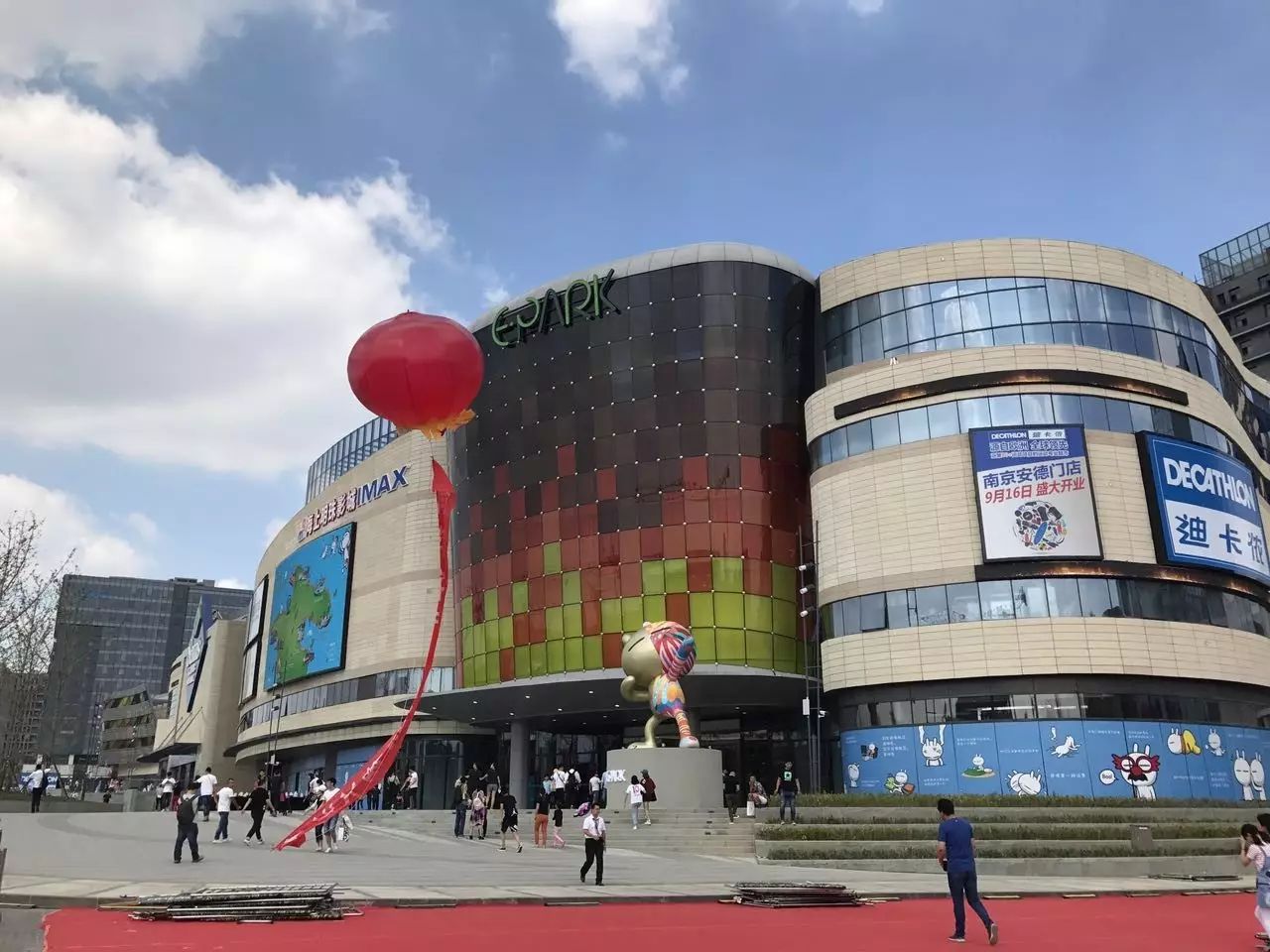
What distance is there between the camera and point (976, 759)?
1559 inches

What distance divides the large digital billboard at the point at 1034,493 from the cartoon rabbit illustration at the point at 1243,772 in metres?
10.5

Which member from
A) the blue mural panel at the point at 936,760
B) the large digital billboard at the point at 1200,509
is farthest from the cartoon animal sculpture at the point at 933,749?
the large digital billboard at the point at 1200,509

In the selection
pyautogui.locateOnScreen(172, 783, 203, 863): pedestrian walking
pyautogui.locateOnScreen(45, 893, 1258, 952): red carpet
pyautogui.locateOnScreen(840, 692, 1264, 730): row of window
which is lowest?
pyautogui.locateOnScreen(45, 893, 1258, 952): red carpet

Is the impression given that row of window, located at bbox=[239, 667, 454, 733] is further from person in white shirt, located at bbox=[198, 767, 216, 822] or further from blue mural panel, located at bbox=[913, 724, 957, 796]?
blue mural panel, located at bbox=[913, 724, 957, 796]

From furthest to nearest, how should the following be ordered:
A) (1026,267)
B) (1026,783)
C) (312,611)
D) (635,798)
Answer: (312,611)
(1026,267)
(1026,783)
(635,798)

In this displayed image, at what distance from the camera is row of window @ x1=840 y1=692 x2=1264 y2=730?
39562 millimetres

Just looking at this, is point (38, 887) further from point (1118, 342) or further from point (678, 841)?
point (1118, 342)

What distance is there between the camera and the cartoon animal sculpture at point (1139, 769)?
126ft

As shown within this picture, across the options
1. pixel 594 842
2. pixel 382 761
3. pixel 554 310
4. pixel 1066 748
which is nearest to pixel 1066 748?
pixel 1066 748

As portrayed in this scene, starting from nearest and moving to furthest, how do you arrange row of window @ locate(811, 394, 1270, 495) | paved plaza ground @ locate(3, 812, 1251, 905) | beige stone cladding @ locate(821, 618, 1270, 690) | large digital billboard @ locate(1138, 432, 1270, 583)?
paved plaza ground @ locate(3, 812, 1251, 905)
beige stone cladding @ locate(821, 618, 1270, 690)
large digital billboard @ locate(1138, 432, 1270, 583)
row of window @ locate(811, 394, 1270, 495)

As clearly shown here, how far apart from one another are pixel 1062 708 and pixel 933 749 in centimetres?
547

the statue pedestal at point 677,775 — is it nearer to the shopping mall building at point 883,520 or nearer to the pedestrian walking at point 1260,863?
the shopping mall building at point 883,520

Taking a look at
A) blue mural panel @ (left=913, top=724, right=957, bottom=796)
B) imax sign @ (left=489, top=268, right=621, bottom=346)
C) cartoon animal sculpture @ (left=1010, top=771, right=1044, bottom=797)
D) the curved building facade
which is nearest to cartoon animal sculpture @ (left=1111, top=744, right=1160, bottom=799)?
the curved building facade

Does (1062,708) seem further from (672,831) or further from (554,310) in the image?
(554,310)
